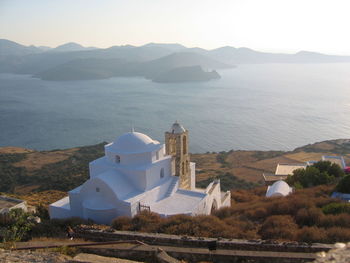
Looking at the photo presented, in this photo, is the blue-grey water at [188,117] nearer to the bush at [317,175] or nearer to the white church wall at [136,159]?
the bush at [317,175]

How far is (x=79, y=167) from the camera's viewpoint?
1319 inches

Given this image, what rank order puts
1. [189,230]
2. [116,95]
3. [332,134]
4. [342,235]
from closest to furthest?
[342,235]
[189,230]
[332,134]
[116,95]

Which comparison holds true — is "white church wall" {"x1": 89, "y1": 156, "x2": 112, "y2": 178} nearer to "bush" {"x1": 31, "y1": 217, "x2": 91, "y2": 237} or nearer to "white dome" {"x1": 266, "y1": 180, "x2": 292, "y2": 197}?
"bush" {"x1": 31, "y1": 217, "x2": 91, "y2": 237}

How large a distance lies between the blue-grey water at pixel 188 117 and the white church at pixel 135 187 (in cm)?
3650

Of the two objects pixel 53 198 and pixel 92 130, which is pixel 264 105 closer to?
pixel 92 130

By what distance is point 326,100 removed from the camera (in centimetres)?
8769

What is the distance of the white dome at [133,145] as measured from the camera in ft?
41.7

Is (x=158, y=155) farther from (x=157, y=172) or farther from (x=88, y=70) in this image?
(x=88, y=70)

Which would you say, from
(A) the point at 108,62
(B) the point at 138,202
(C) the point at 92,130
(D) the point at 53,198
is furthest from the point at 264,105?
(A) the point at 108,62

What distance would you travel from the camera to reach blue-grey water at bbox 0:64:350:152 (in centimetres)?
5438

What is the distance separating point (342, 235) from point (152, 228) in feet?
15.0

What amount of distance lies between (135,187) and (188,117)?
183 feet

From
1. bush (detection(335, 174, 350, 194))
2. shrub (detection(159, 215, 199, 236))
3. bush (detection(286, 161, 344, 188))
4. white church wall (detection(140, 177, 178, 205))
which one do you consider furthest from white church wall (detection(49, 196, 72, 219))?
bush (detection(286, 161, 344, 188))

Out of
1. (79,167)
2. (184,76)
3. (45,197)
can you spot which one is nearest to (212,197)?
(45,197)
